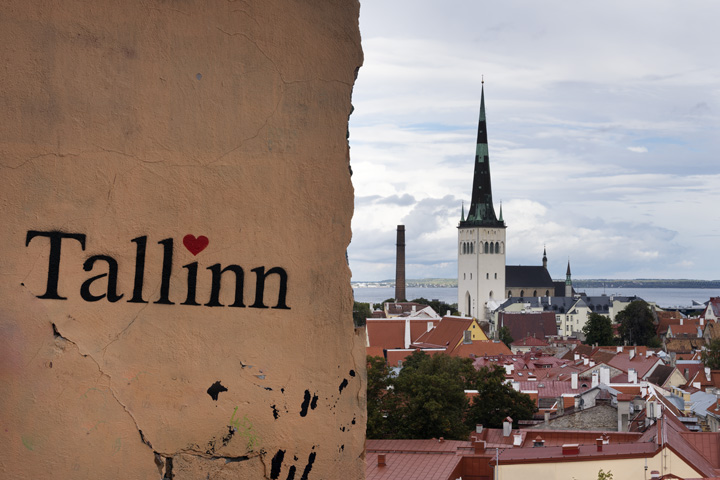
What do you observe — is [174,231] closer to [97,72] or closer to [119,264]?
[119,264]

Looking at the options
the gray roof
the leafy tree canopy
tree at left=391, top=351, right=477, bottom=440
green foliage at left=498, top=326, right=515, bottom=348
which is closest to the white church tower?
the gray roof

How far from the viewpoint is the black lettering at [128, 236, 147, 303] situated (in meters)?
2.58

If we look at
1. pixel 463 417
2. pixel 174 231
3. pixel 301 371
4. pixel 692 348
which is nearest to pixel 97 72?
pixel 174 231

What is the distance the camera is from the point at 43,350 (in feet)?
8.29

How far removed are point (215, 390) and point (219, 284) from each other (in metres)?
0.32

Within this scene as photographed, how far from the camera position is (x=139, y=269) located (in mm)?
2590

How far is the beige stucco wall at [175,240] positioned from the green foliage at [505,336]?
228 ft

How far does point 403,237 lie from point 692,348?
114 feet

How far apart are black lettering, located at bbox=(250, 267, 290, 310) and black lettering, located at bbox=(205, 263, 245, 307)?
0.14 ft

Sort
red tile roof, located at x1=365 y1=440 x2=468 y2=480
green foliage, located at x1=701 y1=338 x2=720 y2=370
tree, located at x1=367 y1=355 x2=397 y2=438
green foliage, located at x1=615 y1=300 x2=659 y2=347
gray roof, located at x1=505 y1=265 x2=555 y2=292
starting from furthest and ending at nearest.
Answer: gray roof, located at x1=505 y1=265 x2=555 y2=292 < green foliage, located at x1=615 y1=300 x2=659 y2=347 < green foliage, located at x1=701 y1=338 x2=720 y2=370 < tree, located at x1=367 y1=355 x2=397 y2=438 < red tile roof, located at x1=365 y1=440 x2=468 y2=480

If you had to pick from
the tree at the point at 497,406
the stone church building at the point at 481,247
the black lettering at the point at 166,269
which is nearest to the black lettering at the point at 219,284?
the black lettering at the point at 166,269

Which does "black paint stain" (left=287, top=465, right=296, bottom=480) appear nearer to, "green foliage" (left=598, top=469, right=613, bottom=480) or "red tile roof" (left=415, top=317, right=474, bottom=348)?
"green foliage" (left=598, top=469, right=613, bottom=480)

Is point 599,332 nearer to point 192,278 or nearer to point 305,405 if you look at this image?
point 305,405

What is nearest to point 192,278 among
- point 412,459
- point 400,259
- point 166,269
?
point 166,269
